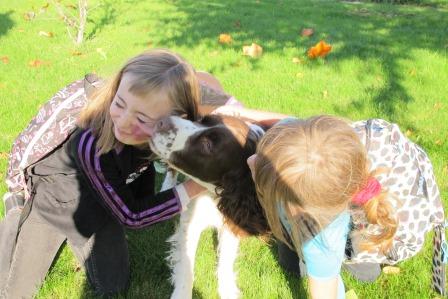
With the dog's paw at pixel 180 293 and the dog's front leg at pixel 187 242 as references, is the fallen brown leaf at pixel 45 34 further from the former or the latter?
the dog's paw at pixel 180 293

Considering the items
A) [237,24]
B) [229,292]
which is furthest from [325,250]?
[237,24]

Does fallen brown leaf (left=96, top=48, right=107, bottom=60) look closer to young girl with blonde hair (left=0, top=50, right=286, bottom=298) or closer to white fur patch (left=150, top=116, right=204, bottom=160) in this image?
young girl with blonde hair (left=0, top=50, right=286, bottom=298)

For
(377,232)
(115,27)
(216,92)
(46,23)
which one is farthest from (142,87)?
(46,23)

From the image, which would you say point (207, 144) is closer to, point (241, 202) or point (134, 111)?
point (241, 202)

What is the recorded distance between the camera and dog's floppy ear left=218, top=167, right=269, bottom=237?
2.19m

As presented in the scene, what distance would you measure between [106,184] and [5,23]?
19.7 ft

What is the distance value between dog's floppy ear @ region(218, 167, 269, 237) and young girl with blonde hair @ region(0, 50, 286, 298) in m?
0.26

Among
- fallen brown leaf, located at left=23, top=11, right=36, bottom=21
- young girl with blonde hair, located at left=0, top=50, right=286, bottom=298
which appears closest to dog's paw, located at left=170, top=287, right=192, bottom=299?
young girl with blonde hair, located at left=0, top=50, right=286, bottom=298

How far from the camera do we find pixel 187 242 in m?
2.83

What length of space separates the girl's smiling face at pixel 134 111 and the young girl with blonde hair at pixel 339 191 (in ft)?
1.94

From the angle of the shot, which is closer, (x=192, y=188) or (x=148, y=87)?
(x=148, y=87)

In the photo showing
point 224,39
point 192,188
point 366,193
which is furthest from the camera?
point 224,39

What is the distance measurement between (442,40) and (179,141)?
581cm

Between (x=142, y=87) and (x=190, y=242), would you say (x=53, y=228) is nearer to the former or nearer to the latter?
(x=190, y=242)
